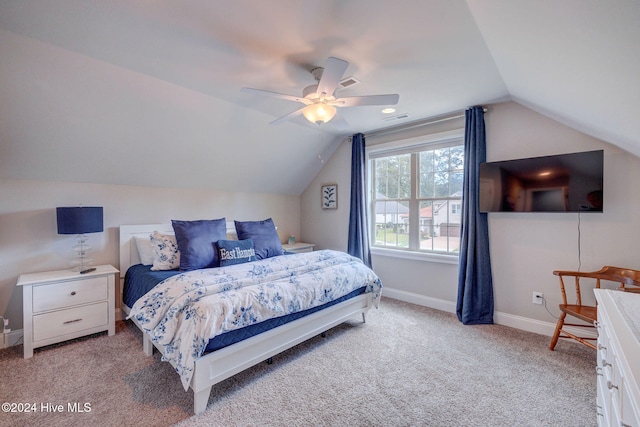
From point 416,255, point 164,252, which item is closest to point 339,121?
point 416,255

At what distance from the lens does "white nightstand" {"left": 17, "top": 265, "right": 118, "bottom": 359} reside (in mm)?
2391

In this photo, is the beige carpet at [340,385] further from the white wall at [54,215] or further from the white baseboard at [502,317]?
Result: the white wall at [54,215]

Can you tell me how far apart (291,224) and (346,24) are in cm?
375

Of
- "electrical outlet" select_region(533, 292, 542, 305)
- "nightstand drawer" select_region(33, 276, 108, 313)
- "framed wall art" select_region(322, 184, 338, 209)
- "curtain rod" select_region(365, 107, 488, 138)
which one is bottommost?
"electrical outlet" select_region(533, 292, 542, 305)

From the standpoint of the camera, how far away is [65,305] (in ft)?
8.40

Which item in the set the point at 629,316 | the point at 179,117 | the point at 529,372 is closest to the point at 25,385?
the point at 179,117

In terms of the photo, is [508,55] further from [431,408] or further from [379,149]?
[431,408]

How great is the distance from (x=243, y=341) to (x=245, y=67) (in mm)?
2114

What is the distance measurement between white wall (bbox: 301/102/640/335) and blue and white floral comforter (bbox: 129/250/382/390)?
4.74 ft

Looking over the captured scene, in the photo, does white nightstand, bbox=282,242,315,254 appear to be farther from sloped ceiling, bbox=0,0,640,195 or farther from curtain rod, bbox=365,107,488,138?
curtain rod, bbox=365,107,488,138

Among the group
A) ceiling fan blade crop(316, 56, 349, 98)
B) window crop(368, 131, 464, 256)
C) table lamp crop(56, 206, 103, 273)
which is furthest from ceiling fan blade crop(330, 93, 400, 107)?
table lamp crop(56, 206, 103, 273)

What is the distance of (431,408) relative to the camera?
1.80 m

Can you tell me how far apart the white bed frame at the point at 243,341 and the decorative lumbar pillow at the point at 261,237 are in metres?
1.11

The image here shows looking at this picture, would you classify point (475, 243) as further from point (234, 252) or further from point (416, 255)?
point (234, 252)
